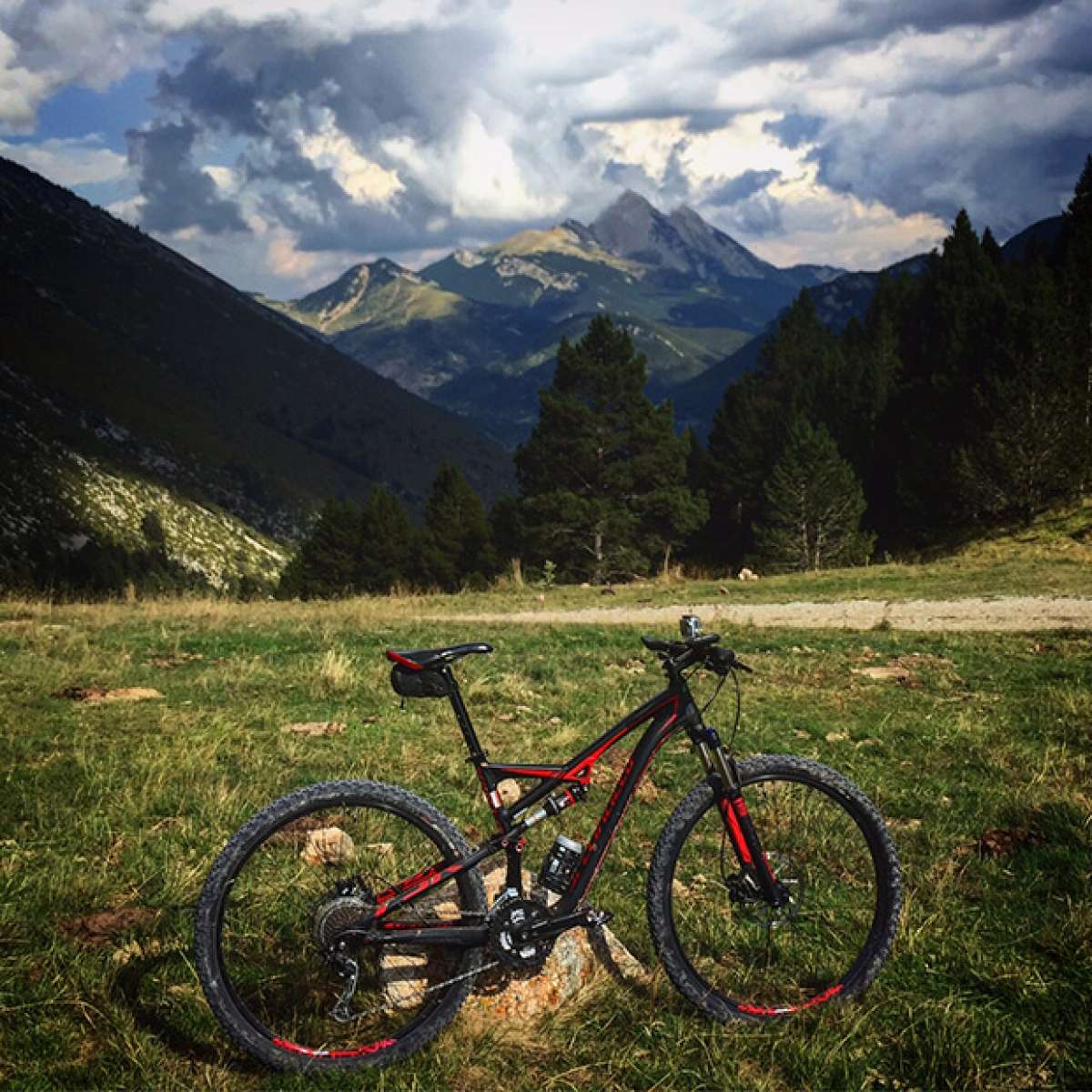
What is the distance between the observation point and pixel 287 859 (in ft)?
13.7

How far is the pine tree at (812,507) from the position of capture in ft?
140

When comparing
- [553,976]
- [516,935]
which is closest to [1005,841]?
[553,976]

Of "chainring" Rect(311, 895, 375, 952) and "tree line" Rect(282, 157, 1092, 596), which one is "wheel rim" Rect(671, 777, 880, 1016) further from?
"tree line" Rect(282, 157, 1092, 596)

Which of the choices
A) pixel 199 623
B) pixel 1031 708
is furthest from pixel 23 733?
pixel 1031 708

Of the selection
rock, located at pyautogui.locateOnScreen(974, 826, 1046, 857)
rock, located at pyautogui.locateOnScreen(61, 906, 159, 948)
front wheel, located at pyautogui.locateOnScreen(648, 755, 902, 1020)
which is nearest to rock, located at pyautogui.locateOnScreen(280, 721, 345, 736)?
rock, located at pyautogui.locateOnScreen(61, 906, 159, 948)

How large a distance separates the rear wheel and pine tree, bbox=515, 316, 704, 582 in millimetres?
37350

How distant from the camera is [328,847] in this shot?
425 cm

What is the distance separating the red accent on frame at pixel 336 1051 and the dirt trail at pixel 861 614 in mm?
13550

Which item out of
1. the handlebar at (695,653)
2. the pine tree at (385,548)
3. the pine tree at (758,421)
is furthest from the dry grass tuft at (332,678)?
the pine tree at (385,548)

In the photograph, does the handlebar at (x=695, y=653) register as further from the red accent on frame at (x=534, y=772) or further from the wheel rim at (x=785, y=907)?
the red accent on frame at (x=534, y=772)

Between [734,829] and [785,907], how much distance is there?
62 cm

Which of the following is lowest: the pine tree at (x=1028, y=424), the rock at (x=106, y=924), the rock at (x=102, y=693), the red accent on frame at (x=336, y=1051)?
the red accent on frame at (x=336, y=1051)

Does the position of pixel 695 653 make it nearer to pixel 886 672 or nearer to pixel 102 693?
pixel 102 693

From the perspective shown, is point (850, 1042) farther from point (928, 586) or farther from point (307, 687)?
point (928, 586)
